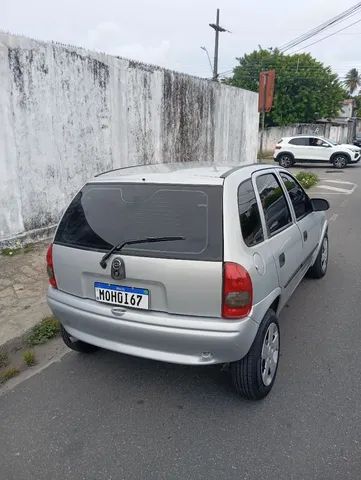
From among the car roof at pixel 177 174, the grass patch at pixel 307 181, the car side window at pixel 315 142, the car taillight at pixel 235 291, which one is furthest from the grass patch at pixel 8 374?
the car side window at pixel 315 142

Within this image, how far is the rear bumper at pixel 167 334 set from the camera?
8.04ft

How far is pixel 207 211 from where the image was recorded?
2559 mm

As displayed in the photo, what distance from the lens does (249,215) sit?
2.77 meters

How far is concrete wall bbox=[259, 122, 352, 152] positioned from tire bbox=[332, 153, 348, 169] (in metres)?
6.87

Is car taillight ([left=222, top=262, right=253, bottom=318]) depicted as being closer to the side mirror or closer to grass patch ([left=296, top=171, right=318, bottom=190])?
the side mirror

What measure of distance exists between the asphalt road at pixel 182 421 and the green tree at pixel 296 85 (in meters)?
30.2

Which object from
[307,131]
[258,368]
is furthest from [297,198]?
[307,131]

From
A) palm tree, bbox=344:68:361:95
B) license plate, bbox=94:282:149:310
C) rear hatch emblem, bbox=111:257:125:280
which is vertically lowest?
license plate, bbox=94:282:149:310

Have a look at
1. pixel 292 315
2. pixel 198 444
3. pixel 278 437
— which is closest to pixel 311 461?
pixel 278 437

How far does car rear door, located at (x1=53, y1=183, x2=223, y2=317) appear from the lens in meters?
2.45

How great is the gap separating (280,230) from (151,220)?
3.89ft

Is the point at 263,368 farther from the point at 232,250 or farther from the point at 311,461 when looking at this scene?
the point at 232,250

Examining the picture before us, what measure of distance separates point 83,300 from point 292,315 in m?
2.27

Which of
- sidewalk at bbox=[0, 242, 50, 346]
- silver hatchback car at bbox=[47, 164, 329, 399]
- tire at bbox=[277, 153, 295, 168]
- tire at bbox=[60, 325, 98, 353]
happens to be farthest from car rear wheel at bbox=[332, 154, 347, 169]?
tire at bbox=[60, 325, 98, 353]
